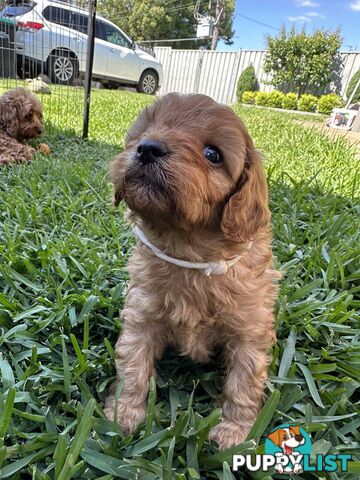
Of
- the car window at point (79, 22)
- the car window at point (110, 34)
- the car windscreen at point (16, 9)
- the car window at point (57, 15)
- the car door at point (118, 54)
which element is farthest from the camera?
the car door at point (118, 54)

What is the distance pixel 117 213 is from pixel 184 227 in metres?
1.98

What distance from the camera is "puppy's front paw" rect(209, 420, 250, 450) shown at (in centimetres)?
158

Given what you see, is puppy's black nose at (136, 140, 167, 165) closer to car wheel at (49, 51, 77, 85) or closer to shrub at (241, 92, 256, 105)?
car wheel at (49, 51, 77, 85)

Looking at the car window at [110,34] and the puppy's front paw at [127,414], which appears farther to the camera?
the car window at [110,34]

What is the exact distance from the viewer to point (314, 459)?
1514 mm

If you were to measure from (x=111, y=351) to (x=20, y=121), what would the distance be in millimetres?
4195

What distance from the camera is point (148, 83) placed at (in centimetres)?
1652

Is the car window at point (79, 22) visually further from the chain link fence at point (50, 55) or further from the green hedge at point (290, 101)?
the green hedge at point (290, 101)

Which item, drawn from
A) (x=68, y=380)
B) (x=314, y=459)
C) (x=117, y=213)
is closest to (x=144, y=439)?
(x=68, y=380)

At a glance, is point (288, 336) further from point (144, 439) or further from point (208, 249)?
point (144, 439)

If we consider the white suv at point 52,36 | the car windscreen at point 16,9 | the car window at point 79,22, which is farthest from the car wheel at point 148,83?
the car window at point 79,22

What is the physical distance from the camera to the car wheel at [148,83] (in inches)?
635

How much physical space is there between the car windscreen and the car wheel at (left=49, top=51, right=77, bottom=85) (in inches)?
35.8

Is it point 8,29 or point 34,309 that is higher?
point 8,29
